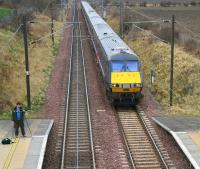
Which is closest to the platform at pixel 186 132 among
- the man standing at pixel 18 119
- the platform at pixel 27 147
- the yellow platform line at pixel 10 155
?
the platform at pixel 27 147

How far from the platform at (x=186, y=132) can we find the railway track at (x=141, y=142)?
0.72 m

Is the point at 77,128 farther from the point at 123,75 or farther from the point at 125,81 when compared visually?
the point at 123,75

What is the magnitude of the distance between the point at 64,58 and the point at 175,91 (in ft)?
52.7

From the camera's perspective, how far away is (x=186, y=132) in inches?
806

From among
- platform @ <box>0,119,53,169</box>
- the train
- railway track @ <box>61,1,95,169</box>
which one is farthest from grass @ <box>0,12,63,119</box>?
the train

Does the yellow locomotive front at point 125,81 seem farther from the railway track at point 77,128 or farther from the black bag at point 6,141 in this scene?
the black bag at point 6,141

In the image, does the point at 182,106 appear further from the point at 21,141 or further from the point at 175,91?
the point at 21,141

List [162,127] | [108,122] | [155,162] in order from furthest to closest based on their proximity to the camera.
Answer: [108,122]
[162,127]
[155,162]

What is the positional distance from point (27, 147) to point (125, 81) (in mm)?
8340

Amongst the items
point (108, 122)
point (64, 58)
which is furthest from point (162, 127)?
point (64, 58)

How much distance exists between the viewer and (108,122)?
76.7ft

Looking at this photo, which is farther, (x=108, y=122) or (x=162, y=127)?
(x=108, y=122)

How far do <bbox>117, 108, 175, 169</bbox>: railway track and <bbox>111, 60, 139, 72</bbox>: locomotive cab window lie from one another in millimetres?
2422

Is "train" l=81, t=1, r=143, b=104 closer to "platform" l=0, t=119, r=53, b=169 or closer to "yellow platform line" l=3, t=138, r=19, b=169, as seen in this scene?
"platform" l=0, t=119, r=53, b=169
